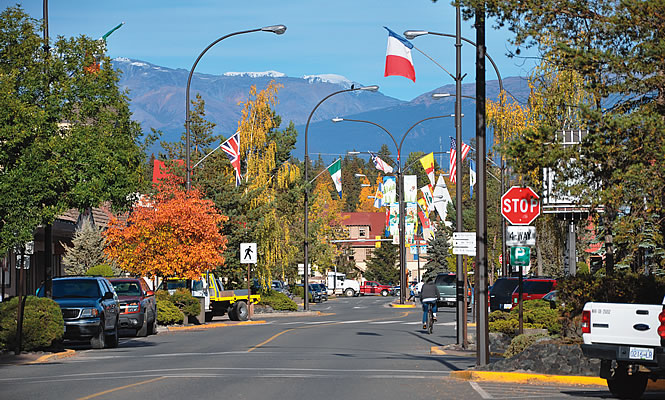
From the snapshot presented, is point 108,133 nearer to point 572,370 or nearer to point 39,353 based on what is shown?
point 39,353

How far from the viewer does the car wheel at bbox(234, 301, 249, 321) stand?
43.7 m

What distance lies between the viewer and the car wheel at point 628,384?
14641 millimetres

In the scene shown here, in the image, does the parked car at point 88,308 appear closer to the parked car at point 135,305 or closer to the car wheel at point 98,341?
the car wheel at point 98,341

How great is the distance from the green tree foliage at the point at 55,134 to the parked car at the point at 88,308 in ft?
7.74

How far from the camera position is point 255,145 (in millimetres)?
54312

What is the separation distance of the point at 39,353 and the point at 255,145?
31.2m

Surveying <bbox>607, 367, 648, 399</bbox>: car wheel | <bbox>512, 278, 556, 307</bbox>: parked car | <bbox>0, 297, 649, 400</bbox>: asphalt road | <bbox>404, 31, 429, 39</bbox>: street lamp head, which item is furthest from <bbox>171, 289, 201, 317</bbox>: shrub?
<bbox>607, 367, 648, 399</bbox>: car wheel

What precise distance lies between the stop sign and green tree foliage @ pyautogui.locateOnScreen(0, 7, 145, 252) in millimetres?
10336

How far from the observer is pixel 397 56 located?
30344 mm

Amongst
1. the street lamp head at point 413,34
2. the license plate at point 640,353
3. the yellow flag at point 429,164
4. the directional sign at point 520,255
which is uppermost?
the street lamp head at point 413,34

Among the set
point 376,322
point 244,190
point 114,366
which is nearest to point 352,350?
point 114,366

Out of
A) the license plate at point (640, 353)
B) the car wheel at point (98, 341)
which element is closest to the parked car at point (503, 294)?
the car wheel at point (98, 341)

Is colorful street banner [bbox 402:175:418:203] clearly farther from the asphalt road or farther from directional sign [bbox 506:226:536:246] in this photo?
directional sign [bbox 506:226:536:246]

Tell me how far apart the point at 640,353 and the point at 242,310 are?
3137cm
